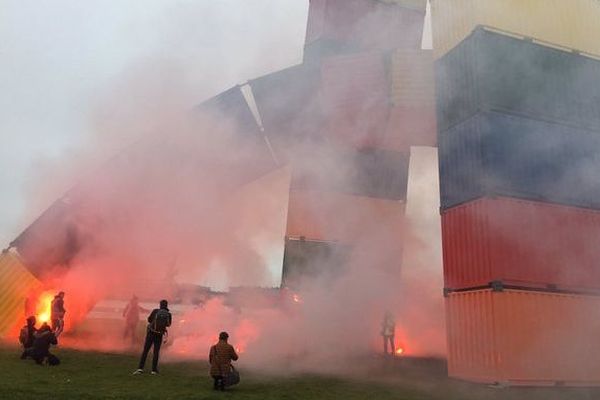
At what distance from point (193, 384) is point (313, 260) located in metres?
9.12

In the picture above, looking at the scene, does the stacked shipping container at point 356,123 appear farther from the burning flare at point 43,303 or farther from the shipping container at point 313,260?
the burning flare at point 43,303

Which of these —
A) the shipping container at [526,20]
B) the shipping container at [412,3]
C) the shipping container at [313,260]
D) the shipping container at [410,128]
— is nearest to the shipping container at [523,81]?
the shipping container at [526,20]

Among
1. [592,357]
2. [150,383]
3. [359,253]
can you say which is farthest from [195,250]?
[592,357]

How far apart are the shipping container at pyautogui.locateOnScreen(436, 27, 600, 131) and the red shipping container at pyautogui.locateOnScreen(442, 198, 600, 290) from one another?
6.91ft

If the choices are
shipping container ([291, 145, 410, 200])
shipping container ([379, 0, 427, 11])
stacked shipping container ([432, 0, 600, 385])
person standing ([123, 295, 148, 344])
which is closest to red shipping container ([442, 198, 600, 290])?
stacked shipping container ([432, 0, 600, 385])

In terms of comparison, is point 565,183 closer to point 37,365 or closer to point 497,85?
point 497,85

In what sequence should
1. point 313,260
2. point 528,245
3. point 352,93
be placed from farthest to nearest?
point 313,260 → point 352,93 → point 528,245

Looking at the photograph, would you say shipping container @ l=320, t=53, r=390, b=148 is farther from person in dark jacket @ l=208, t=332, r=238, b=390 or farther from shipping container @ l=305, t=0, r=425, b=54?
person in dark jacket @ l=208, t=332, r=238, b=390

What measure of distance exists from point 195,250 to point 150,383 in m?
8.77

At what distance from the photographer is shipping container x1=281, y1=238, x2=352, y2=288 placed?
15695mm

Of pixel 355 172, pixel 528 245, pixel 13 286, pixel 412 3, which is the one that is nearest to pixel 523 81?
pixel 528 245

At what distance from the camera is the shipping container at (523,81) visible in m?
10.3

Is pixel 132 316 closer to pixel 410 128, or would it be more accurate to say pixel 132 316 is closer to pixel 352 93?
pixel 352 93

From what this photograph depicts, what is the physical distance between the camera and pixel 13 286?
1466 centimetres
